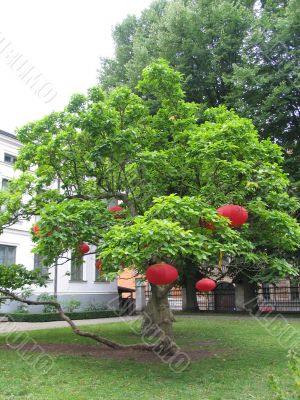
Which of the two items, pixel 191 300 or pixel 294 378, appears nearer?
pixel 294 378

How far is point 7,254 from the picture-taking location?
26.1 meters

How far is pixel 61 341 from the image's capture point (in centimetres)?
1427

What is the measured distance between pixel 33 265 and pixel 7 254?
6.40 ft

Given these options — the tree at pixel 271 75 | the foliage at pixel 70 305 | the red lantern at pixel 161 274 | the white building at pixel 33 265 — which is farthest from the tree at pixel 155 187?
the foliage at pixel 70 305

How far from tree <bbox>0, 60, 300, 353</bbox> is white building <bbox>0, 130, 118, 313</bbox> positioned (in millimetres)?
12634

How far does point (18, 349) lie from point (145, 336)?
4213 mm

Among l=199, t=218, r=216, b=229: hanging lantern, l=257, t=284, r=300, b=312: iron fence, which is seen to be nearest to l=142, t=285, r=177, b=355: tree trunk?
l=199, t=218, r=216, b=229: hanging lantern

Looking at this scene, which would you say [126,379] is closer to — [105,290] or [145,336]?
[145,336]

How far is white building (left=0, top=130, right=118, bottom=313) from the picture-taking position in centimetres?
2602

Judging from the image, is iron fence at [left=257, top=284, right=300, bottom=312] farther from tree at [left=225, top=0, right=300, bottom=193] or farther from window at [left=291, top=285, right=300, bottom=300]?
tree at [left=225, top=0, right=300, bottom=193]

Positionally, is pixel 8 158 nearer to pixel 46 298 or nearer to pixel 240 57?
pixel 46 298

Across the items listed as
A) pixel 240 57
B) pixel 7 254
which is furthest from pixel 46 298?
pixel 240 57

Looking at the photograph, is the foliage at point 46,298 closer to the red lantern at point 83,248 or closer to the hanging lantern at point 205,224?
the red lantern at point 83,248

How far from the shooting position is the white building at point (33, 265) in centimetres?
2602
